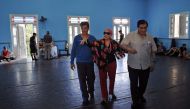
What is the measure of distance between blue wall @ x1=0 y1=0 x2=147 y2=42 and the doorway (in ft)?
0.81

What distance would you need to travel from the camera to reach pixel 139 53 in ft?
12.2

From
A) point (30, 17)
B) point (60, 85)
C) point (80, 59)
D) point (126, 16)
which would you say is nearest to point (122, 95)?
point (80, 59)

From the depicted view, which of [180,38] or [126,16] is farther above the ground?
[126,16]

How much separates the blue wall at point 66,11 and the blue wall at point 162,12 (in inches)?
28.3

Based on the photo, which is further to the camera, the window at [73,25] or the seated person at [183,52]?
the window at [73,25]

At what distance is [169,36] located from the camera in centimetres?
1338

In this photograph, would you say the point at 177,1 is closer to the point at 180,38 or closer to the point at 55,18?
the point at 180,38

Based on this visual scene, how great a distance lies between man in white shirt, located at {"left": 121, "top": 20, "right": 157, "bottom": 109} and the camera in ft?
12.1

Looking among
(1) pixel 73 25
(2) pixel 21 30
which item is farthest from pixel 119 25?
(2) pixel 21 30

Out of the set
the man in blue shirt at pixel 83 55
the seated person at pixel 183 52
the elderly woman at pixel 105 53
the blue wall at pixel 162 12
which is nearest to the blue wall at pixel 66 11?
the blue wall at pixel 162 12

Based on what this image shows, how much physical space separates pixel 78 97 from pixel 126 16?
10716 mm

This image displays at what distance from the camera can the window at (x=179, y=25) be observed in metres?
12.3

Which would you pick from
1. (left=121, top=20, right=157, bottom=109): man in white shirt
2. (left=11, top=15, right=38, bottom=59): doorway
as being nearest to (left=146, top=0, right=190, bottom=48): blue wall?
(left=11, top=15, right=38, bottom=59): doorway

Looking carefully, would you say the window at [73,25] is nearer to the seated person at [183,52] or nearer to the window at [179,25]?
the window at [179,25]
